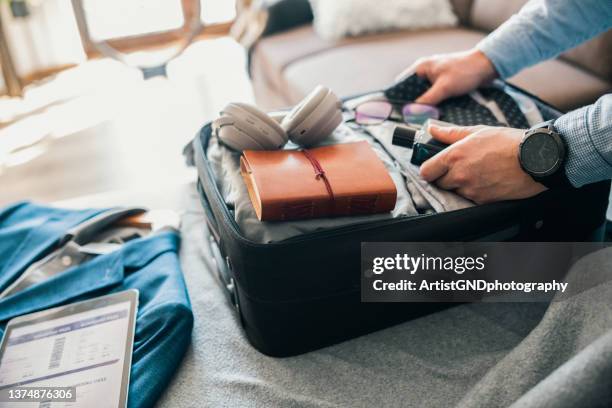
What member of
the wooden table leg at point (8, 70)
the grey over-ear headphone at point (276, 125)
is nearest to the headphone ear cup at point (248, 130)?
the grey over-ear headphone at point (276, 125)

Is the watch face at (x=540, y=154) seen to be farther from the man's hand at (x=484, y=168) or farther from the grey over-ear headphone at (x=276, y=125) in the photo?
the grey over-ear headphone at (x=276, y=125)

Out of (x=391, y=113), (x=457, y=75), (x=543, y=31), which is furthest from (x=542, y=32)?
(x=391, y=113)

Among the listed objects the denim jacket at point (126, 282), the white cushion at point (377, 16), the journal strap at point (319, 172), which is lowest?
the denim jacket at point (126, 282)

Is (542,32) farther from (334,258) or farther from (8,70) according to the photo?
(8,70)

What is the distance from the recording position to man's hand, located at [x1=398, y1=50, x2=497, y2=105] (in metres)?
1.03

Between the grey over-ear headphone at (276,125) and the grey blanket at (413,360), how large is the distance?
0.92 feet

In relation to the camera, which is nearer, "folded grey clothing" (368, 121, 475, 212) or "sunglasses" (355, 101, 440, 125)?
"folded grey clothing" (368, 121, 475, 212)

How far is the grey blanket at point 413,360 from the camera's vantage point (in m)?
0.67

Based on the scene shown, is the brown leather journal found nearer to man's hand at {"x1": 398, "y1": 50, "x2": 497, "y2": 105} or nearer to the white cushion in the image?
man's hand at {"x1": 398, "y1": 50, "x2": 497, "y2": 105}

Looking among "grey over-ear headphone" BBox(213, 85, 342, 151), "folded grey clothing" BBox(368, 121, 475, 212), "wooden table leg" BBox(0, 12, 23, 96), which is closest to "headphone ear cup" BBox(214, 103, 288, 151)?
"grey over-ear headphone" BBox(213, 85, 342, 151)

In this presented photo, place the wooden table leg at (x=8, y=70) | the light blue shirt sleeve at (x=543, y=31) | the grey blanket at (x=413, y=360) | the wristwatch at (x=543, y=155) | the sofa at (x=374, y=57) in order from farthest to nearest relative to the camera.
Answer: the wooden table leg at (x=8, y=70) → the sofa at (x=374, y=57) → the light blue shirt sleeve at (x=543, y=31) → the wristwatch at (x=543, y=155) → the grey blanket at (x=413, y=360)

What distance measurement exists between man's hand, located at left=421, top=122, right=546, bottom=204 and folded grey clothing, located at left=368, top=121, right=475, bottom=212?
11mm

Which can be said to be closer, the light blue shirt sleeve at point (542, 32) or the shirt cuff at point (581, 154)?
the shirt cuff at point (581, 154)

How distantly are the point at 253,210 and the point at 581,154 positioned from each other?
47 centimetres
